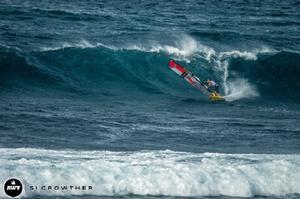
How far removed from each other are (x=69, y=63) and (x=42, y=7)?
320 inches

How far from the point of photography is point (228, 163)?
763 inches

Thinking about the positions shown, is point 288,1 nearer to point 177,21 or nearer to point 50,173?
point 177,21

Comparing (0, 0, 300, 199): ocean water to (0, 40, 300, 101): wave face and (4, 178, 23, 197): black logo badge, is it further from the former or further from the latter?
(4, 178, 23, 197): black logo badge

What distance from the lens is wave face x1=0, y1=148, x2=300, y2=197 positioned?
17453mm

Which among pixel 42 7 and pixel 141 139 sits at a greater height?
pixel 42 7

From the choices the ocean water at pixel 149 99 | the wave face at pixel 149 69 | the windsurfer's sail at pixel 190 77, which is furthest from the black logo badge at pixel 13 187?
the windsurfer's sail at pixel 190 77

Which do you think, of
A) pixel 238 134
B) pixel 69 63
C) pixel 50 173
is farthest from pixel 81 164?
pixel 69 63

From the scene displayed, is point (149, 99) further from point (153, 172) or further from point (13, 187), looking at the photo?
point (13, 187)

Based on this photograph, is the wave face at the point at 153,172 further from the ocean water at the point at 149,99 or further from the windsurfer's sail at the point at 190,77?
the windsurfer's sail at the point at 190,77

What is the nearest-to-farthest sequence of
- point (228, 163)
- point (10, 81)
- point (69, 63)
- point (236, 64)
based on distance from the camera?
point (228, 163) < point (10, 81) < point (69, 63) < point (236, 64)

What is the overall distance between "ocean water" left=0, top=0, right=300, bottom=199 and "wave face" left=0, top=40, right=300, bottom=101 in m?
0.05

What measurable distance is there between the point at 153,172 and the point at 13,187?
319 centimetres

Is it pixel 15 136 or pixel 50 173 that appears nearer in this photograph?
pixel 50 173

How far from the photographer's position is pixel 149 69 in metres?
32.8
